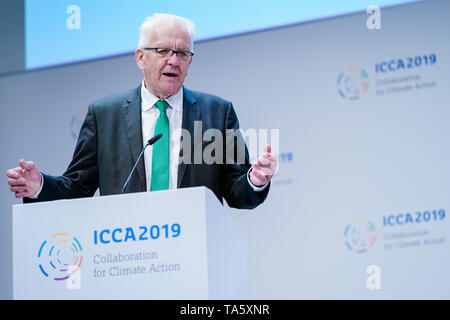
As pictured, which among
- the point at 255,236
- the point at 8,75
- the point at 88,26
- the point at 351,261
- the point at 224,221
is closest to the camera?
the point at 224,221

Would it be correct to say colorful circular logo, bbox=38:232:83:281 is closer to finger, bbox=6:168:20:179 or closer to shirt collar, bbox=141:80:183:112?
finger, bbox=6:168:20:179

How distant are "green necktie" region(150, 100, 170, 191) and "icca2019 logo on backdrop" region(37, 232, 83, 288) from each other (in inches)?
20.3

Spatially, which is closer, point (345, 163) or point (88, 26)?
point (345, 163)

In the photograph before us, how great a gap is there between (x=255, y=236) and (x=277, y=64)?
3.46 feet

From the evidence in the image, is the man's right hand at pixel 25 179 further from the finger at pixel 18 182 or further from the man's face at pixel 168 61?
the man's face at pixel 168 61

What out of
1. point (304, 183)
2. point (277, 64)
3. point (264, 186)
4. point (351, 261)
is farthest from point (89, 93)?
point (264, 186)

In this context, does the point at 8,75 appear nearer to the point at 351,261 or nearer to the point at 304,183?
the point at 304,183

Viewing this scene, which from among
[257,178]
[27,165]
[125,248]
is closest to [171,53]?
[257,178]

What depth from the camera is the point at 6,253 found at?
4.96 metres

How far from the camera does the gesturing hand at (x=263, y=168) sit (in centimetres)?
216

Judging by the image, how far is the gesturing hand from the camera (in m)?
2.16

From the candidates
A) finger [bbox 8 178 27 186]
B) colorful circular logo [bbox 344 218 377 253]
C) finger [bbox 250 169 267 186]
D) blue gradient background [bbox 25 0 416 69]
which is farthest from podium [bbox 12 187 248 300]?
blue gradient background [bbox 25 0 416 69]

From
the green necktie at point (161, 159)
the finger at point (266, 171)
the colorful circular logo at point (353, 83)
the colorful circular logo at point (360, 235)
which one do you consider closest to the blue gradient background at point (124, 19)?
the colorful circular logo at point (353, 83)

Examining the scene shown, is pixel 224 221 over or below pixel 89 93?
below
